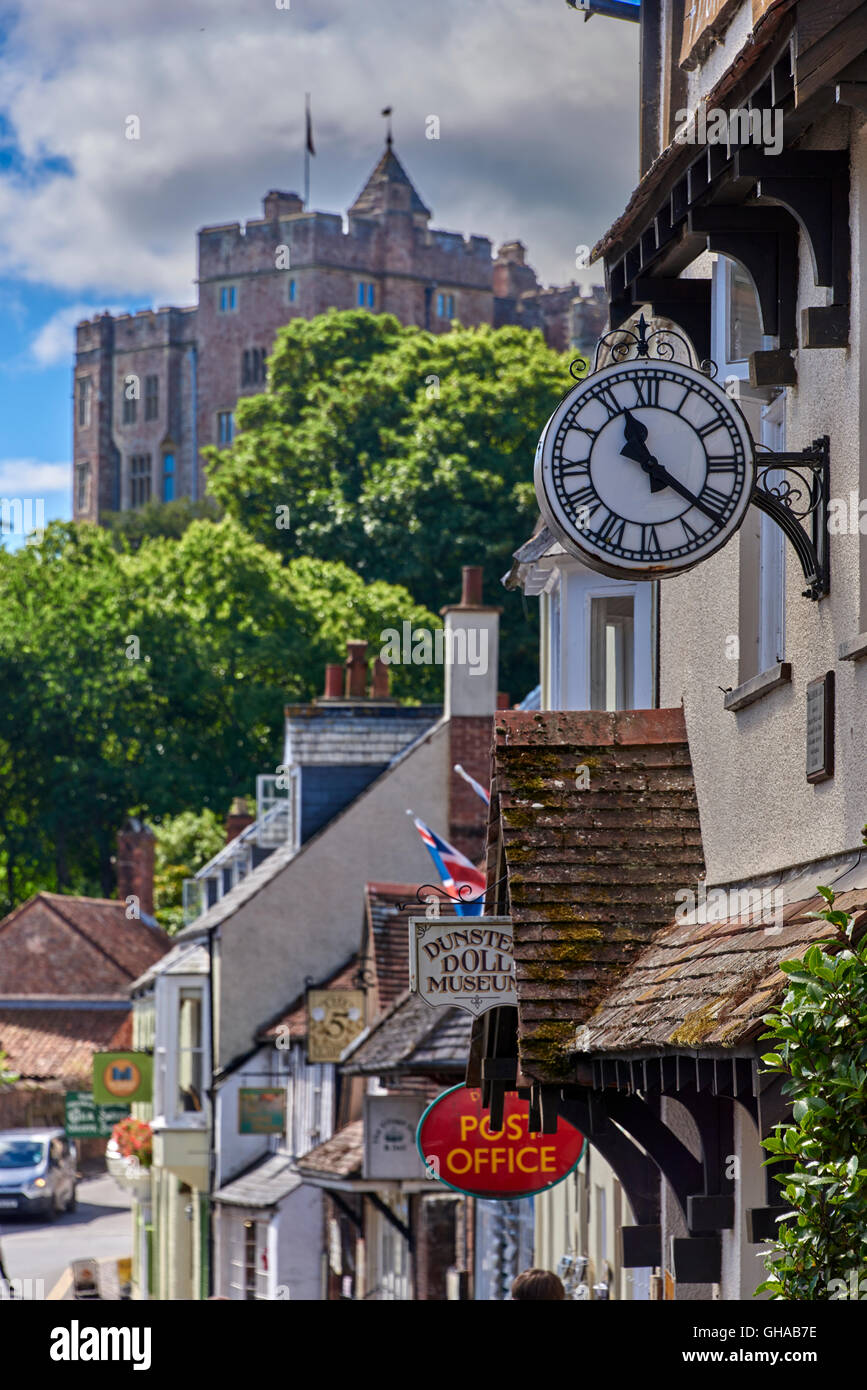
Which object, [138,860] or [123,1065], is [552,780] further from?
[138,860]

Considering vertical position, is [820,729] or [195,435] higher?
[195,435]

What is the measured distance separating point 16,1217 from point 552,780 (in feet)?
139

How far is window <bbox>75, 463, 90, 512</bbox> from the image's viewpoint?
136500 mm

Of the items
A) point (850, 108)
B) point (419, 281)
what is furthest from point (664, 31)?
point (419, 281)

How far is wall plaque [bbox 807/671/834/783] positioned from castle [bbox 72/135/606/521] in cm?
10588

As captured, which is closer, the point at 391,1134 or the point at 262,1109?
the point at 391,1134

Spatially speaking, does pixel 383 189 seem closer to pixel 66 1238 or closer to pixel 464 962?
pixel 66 1238

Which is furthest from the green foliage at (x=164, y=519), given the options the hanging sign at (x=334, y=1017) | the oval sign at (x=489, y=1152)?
the oval sign at (x=489, y=1152)

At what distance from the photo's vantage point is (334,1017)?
27781 mm

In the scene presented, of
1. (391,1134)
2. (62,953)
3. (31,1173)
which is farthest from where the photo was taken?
(62,953)

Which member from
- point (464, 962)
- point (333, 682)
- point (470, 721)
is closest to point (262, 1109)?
point (470, 721)

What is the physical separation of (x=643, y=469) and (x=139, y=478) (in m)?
127

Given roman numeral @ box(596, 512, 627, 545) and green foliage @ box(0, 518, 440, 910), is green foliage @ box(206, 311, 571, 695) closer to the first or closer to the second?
green foliage @ box(0, 518, 440, 910)

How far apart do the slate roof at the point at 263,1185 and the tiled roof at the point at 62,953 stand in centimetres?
3048
